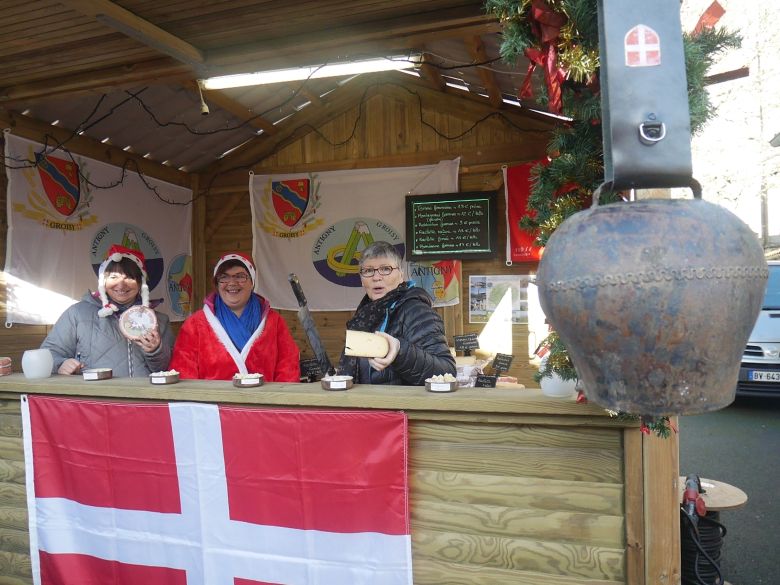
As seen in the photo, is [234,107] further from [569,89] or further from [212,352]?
[569,89]

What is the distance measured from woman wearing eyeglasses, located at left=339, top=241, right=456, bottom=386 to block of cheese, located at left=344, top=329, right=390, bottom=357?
18cm

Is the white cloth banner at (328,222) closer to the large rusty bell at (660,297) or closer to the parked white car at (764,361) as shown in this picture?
the parked white car at (764,361)

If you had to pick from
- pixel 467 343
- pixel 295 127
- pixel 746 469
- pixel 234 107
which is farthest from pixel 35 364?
pixel 746 469

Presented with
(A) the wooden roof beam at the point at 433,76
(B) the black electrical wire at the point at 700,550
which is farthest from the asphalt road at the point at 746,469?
(A) the wooden roof beam at the point at 433,76

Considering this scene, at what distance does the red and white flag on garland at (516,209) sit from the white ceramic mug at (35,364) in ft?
15.1

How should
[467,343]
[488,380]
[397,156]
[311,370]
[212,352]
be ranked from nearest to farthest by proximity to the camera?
[488,380], [212,352], [311,370], [467,343], [397,156]

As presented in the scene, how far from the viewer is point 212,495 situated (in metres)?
2.14

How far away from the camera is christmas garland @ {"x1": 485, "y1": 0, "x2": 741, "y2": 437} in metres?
1.32

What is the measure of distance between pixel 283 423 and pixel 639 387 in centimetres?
137

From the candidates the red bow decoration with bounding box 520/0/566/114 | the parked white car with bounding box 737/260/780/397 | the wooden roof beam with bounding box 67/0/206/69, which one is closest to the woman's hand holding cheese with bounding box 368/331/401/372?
the red bow decoration with bounding box 520/0/566/114

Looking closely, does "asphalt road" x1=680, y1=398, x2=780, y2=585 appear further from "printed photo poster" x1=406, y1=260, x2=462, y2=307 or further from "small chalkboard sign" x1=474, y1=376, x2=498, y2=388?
"printed photo poster" x1=406, y1=260, x2=462, y2=307

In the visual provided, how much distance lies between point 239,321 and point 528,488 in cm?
221

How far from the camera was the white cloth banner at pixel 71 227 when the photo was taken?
4.89m

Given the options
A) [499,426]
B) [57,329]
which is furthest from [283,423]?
[57,329]
